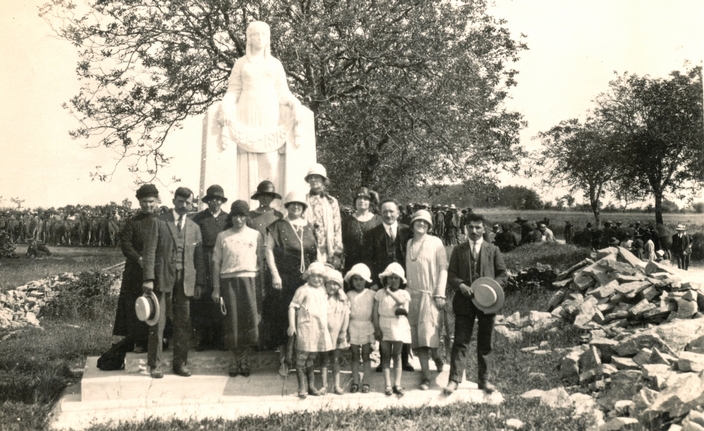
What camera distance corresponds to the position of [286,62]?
12664 mm

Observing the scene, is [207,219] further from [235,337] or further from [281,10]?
[281,10]

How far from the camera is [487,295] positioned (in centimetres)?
587

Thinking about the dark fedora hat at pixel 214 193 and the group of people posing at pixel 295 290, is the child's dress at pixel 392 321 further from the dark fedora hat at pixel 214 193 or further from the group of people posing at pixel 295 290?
the dark fedora hat at pixel 214 193

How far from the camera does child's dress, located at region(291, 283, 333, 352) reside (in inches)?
223

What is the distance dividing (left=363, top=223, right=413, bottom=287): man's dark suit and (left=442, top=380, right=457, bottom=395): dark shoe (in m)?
1.19

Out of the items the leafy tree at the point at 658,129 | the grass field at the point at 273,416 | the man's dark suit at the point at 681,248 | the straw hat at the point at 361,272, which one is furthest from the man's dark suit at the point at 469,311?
the leafy tree at the point at 658,129

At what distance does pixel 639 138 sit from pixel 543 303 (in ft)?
44.9

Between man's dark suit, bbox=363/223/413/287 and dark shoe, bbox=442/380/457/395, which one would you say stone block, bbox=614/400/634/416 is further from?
man's dark suit, bbox=363/223/413/287

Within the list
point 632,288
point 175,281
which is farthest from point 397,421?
point 632,288

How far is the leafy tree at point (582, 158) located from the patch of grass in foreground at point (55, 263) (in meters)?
15.7

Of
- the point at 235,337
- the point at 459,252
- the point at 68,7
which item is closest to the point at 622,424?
the point at 459,252

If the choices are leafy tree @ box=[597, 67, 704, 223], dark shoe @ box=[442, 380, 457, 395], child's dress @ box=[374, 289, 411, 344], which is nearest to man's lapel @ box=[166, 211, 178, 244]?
child's dress @ box=[374, 289, 411, 344]

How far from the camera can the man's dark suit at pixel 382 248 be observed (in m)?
6.41

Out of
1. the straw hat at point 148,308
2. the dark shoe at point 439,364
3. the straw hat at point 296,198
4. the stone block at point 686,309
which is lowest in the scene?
the dark shoe at point 439,364
